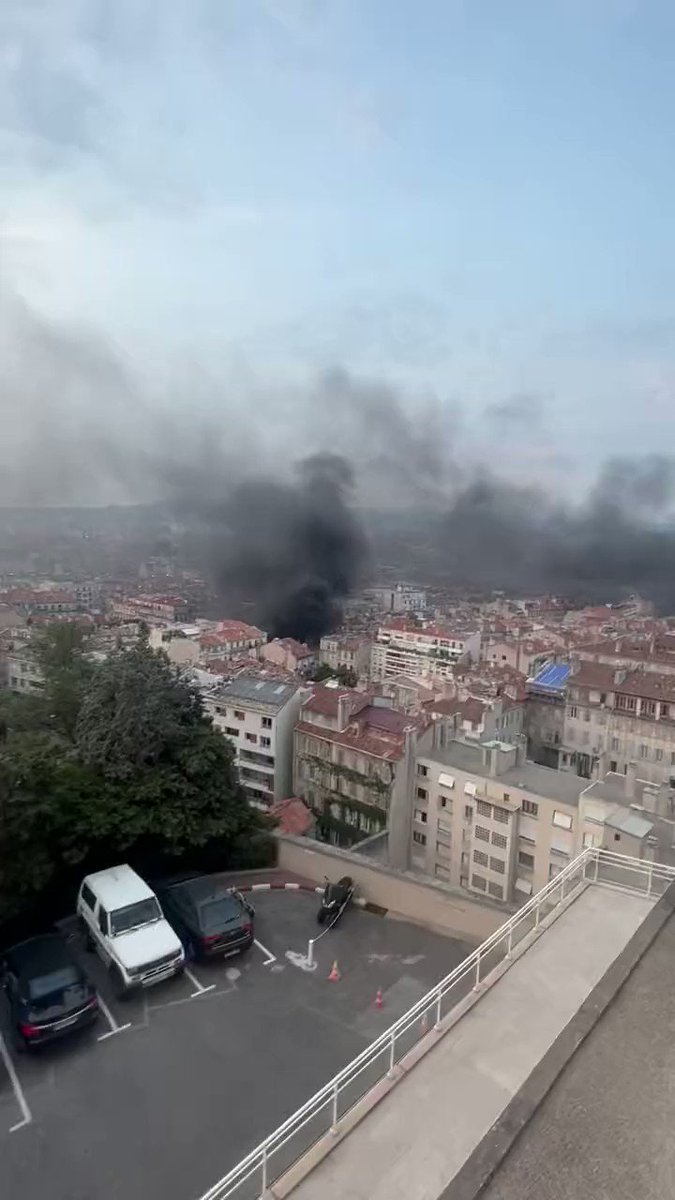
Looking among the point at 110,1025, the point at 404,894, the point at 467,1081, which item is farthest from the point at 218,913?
the point at 467,1081

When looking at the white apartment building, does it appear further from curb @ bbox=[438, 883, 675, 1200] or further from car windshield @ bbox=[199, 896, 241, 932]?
curb @ bbox=[438, 883, 675, 1200]

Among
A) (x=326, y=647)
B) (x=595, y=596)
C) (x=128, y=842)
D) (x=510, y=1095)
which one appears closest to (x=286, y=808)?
(x=128, y=842)

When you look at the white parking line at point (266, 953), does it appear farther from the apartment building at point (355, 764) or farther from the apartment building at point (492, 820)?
the apartment building at point (355, 764)

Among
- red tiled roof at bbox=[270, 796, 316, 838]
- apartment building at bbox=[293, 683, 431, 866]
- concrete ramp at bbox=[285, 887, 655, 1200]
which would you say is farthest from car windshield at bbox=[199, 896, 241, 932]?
apartment building at bbox=[293, 683, 431, 866]

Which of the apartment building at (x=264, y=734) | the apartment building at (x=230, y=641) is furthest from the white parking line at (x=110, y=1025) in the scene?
the apartment building at (x=230, y=641)

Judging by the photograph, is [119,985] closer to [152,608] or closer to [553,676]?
[553,676]

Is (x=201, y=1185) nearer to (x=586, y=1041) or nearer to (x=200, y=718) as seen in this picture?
(x=586, y=1041)

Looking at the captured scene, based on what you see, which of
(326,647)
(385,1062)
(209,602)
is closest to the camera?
(385,1062)
